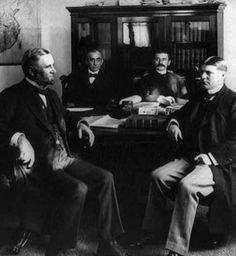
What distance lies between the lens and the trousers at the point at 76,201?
1.80 m

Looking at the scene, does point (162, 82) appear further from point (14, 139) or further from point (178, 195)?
point (14, 139)

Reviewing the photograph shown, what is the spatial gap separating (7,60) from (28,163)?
1.01m

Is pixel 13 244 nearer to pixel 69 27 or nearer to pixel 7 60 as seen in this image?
pixel 7 60

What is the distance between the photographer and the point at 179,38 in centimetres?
369

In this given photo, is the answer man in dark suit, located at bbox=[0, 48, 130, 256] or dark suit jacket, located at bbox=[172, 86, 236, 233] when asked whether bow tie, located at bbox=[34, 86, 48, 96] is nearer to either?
man in dark suit, located at bbox=[0, 48, 130, 256]

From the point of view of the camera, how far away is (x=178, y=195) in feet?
5.94

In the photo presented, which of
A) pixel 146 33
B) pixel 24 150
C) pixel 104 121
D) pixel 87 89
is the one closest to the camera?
pixel 24 150

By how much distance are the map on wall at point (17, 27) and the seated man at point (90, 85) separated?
44cm

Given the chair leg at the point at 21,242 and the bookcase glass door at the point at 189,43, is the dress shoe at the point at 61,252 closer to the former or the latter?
the chair leg at the point at 21,242

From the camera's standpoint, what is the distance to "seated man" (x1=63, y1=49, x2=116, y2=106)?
3.16 m

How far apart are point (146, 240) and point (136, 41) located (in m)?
2.27

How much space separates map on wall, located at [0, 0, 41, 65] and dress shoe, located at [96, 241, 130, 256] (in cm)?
120

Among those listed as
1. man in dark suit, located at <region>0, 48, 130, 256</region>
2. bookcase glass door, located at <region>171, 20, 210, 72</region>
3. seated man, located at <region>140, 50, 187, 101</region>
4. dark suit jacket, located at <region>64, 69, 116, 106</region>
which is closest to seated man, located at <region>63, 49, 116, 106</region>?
dark suit jacket, located at <region>64, 69, 116, 106</region>

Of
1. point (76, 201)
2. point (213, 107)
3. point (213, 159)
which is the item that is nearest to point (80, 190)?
point (76, 201)
